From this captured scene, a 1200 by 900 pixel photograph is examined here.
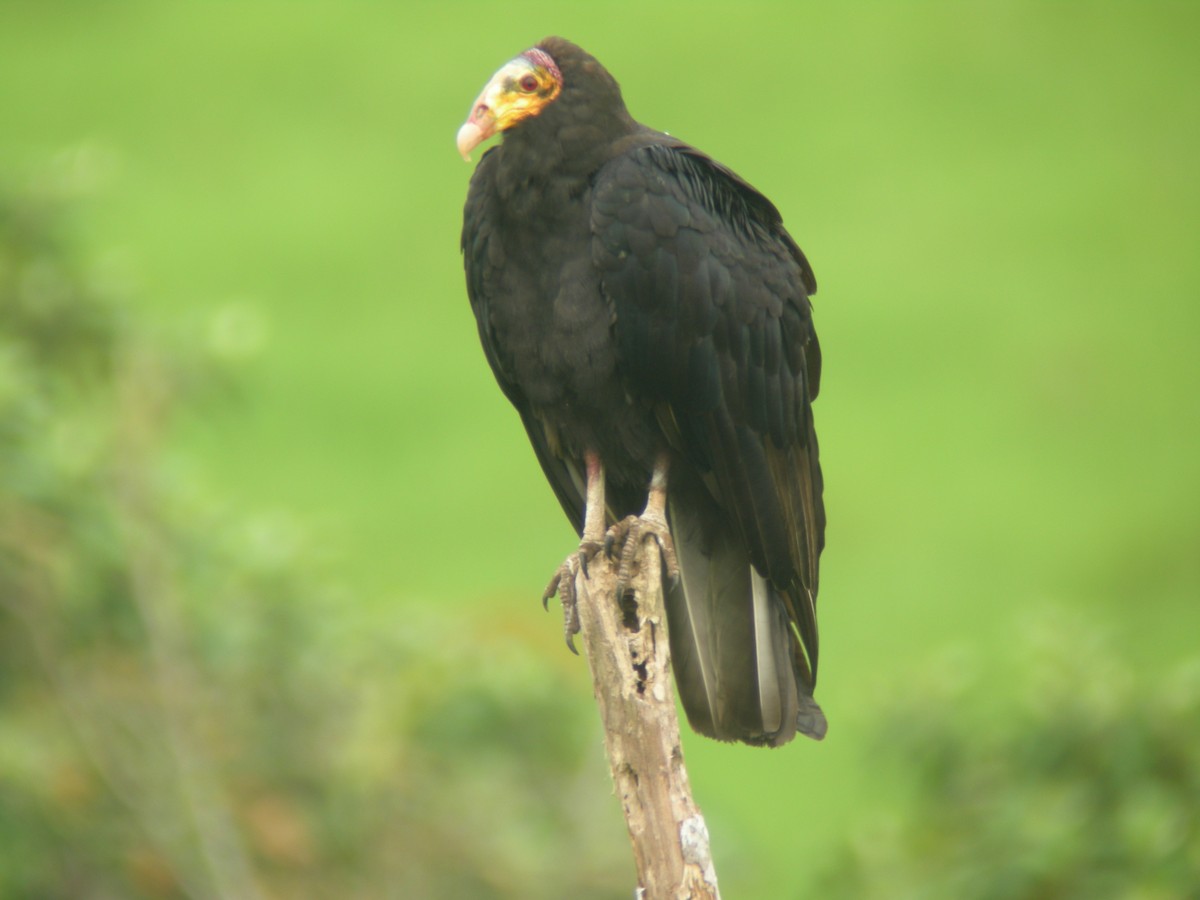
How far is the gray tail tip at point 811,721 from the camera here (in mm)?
3279

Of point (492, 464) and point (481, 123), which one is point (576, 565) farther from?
point (492, 464)

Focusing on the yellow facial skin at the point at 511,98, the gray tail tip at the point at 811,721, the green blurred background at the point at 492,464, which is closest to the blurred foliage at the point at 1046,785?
the green blurred background at the point at 492,464

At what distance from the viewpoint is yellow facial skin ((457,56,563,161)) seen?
10.7 feet

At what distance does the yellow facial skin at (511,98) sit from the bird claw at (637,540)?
0.89 m

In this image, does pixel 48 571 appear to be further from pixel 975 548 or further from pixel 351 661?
Answer: pixel 975 548

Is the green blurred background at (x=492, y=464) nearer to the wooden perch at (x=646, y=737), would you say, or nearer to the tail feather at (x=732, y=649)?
the tail feather at (x=732, y=649)

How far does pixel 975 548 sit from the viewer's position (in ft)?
24.2

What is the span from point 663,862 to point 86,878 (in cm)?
298

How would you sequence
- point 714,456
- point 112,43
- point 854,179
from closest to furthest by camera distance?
point 714,456
point 854,179
point 112,43

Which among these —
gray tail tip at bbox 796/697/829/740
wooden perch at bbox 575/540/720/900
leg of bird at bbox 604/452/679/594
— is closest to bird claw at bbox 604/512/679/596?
leg of bird at bbox 604/452/679/594

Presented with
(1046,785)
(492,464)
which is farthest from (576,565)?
(492,464)

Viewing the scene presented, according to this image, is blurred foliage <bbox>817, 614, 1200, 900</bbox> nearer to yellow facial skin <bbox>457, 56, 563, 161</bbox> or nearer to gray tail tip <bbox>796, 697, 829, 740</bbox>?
gray tail tip <bbox>796, 697, 829, 740</bbox>

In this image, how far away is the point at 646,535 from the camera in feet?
10.2

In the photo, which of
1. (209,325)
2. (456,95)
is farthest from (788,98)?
(209,325)
